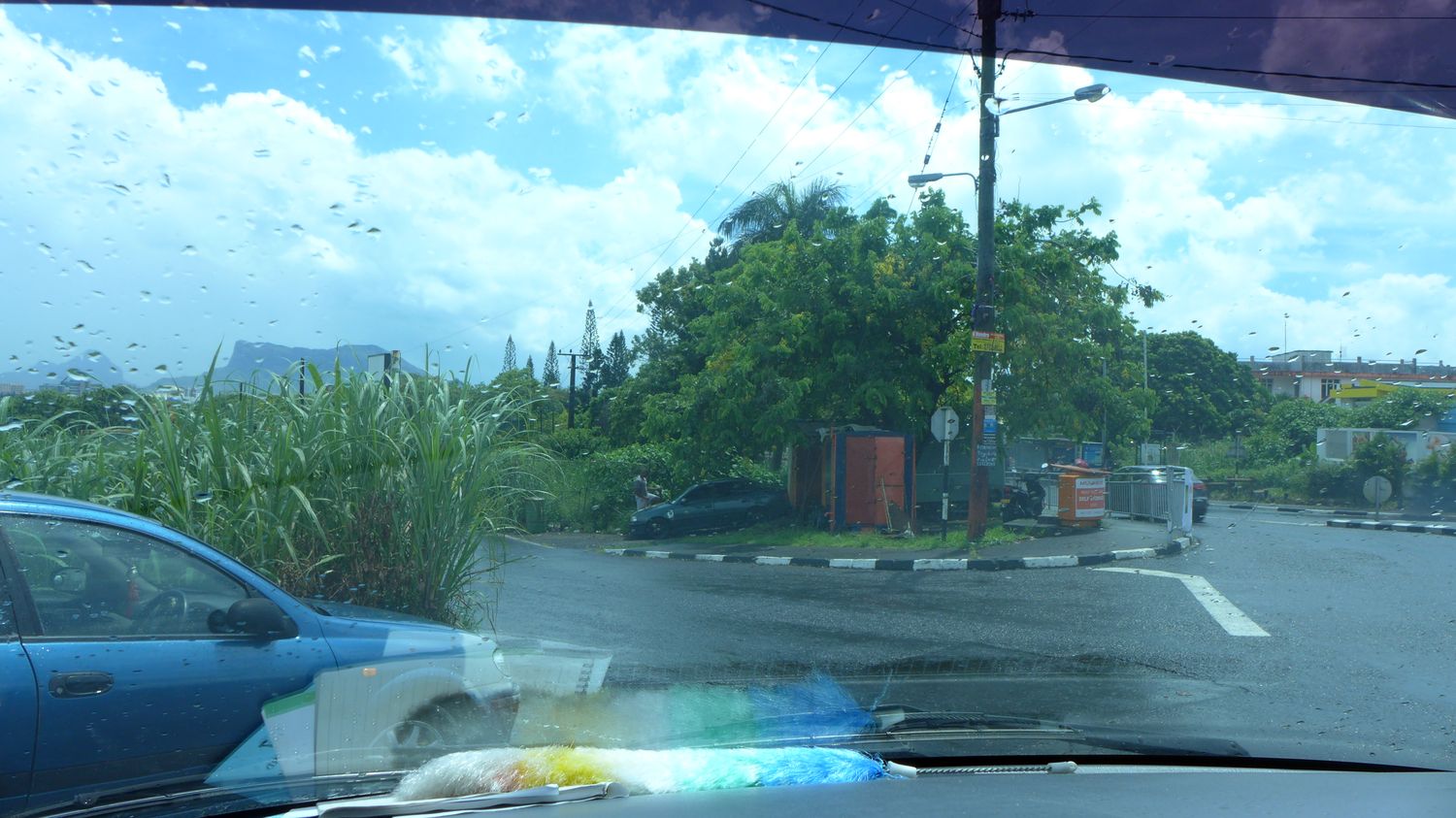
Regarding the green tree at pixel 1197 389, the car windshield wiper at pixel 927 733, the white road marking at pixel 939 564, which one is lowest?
the white road marking at pixel 939 564

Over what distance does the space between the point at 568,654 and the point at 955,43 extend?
634 centimetres

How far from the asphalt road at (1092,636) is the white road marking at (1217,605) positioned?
0.03 m

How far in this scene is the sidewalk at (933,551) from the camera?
13484 mm

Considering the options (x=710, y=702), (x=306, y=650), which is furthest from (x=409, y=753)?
(x=710, y=702)

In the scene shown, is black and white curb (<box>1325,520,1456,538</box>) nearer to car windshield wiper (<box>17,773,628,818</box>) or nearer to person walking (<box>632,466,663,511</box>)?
person walking (<box>632,466,663,511</box>)

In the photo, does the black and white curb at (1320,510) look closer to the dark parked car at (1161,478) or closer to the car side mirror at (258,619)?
the dark parked car at (1161,478)

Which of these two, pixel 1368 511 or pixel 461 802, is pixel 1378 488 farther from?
pixel 461 802

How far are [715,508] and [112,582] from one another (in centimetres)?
1623

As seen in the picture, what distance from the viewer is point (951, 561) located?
13758mm

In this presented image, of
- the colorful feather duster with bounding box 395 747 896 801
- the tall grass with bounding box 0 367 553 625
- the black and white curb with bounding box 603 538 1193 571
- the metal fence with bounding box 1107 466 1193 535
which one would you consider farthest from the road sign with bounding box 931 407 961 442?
the colorful feather duster with bounding box 395 747 896 801

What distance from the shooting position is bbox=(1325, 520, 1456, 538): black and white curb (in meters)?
13.5

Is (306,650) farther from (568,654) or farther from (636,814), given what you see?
(568,654)

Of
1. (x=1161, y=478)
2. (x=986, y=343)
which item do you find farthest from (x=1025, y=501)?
(x=986, y=343)

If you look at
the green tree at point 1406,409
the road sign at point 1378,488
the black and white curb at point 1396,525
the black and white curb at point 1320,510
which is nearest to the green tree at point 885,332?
the black and white curb at point 1320,510
